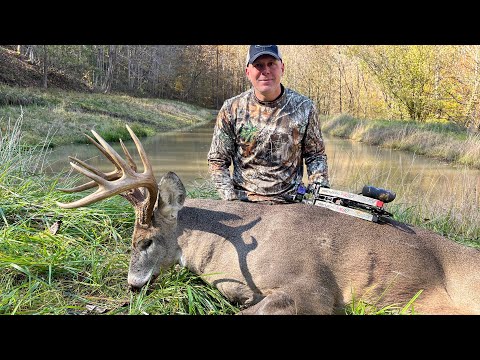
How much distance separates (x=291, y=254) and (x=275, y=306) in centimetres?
38

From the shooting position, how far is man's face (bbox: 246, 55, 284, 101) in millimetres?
4141

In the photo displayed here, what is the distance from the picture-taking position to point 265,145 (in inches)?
169

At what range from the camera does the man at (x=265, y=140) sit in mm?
4258

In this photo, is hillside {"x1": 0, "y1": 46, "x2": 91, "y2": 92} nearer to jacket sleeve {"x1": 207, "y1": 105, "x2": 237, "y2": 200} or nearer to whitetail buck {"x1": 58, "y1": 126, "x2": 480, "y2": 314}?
jacket sleeve {"x1": 207, "y1": 105, "x2": 237, "y2": 200}

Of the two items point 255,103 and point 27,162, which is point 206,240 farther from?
point 27,162

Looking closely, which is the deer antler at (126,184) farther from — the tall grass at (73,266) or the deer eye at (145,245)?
the tall grass at (73,266)

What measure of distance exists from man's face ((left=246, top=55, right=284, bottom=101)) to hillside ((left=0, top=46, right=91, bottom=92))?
19.9m

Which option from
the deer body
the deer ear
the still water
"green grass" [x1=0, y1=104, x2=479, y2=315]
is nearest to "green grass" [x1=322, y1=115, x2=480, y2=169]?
the still water

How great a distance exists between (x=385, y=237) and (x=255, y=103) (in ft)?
5.63

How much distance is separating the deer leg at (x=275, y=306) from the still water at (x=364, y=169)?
3601mm

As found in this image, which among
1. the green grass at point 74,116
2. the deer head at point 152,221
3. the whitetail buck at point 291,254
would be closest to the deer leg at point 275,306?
the whitetail buck at point 291,254

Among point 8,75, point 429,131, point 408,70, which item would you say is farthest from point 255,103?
point 8,75

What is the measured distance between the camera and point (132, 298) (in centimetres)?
310

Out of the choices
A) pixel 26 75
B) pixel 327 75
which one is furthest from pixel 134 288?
pixel 26 75
